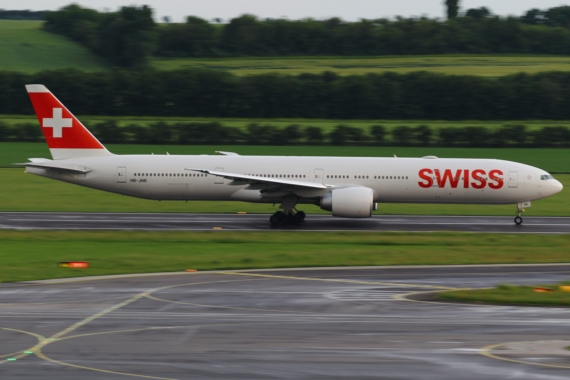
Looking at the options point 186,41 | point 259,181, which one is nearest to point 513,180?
point 259,181

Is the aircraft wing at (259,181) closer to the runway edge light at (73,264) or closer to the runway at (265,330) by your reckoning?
the runway edge light at (73,264)

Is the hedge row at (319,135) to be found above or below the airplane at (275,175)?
above

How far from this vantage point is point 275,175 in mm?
38625

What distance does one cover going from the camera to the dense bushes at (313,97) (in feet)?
324

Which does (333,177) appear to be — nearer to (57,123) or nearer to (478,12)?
(57,123)

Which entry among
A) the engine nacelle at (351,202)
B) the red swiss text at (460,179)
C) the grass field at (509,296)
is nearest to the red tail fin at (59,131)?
the engine nacelle at (351,202)

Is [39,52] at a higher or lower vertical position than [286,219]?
higher

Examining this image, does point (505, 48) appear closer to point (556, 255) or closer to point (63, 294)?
point (556, 255)

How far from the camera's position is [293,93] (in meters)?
99.8

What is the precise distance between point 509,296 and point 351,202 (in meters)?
15.8

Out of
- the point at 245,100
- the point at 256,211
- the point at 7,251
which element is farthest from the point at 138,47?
the point at 7,251

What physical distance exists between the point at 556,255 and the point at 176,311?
15985 mm

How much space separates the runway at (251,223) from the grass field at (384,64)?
7205 centimetres

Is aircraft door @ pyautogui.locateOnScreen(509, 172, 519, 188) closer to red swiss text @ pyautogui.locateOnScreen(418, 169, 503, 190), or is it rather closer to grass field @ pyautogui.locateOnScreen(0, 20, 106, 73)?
red swiss text @ pyautogui.locateOnScreen(418, 169, 503, 190)
